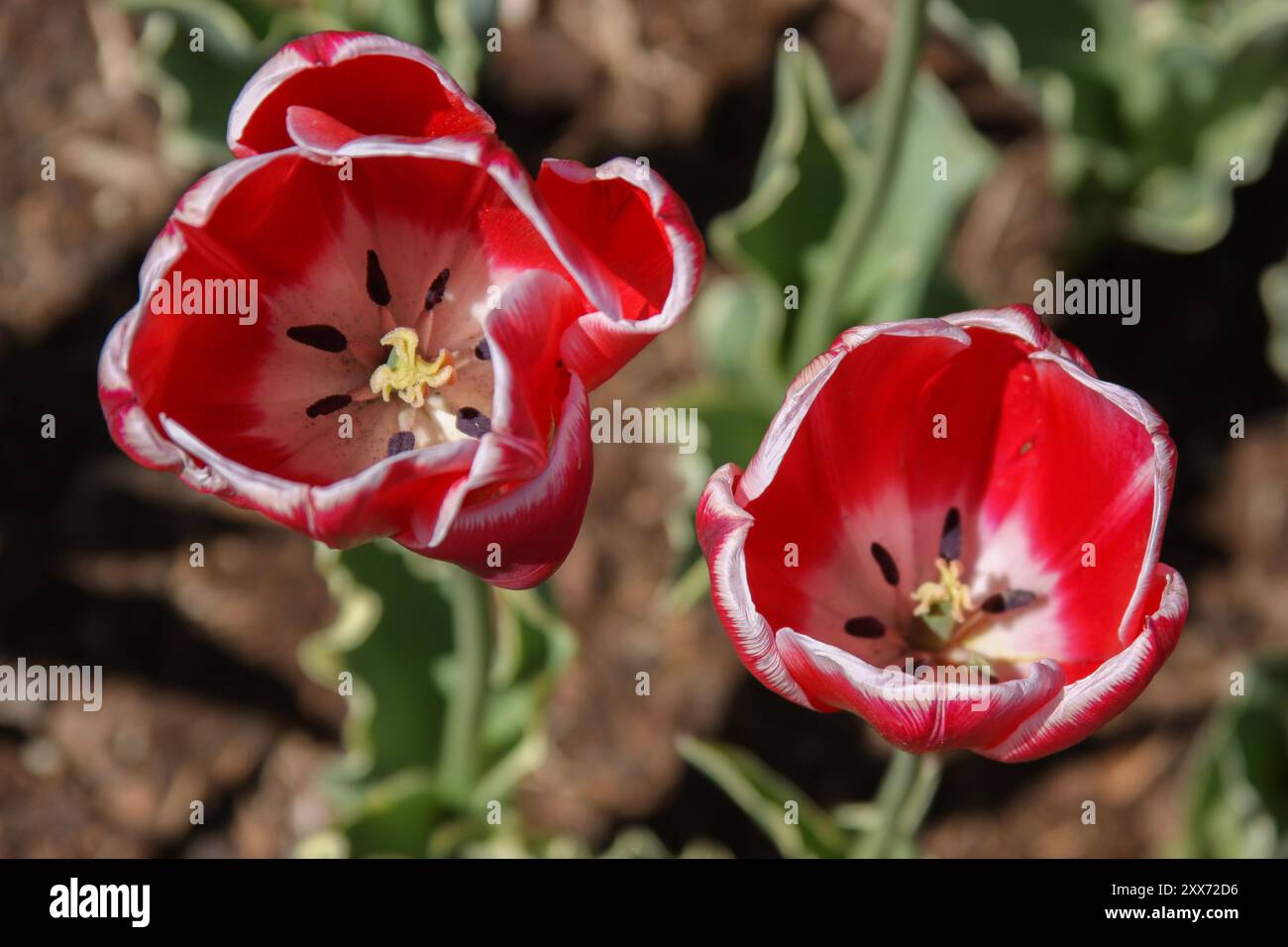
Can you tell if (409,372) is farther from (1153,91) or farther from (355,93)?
(1153,91)

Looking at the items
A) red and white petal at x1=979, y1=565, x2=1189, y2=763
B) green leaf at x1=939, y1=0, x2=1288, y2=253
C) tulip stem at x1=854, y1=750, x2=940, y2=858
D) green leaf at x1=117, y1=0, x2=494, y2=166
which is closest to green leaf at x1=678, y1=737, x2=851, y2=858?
tulip stem at x1=854, y1=750, x2=940, y2=858

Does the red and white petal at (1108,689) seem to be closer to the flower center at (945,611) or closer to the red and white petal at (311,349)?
the flower center at (945,611)

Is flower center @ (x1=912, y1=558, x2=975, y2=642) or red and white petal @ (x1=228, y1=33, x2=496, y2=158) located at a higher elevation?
red and white petal @ (x1=228, y1=33, x2=496, y2=158)

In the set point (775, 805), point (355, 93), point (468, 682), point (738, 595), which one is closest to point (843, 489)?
point (738, 595)

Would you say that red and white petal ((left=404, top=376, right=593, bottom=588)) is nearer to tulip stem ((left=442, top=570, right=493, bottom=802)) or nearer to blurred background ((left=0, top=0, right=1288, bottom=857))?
tulip stem ((left=442, top=570, right=493, bottom=802))

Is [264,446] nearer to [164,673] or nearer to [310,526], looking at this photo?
[310,526]
